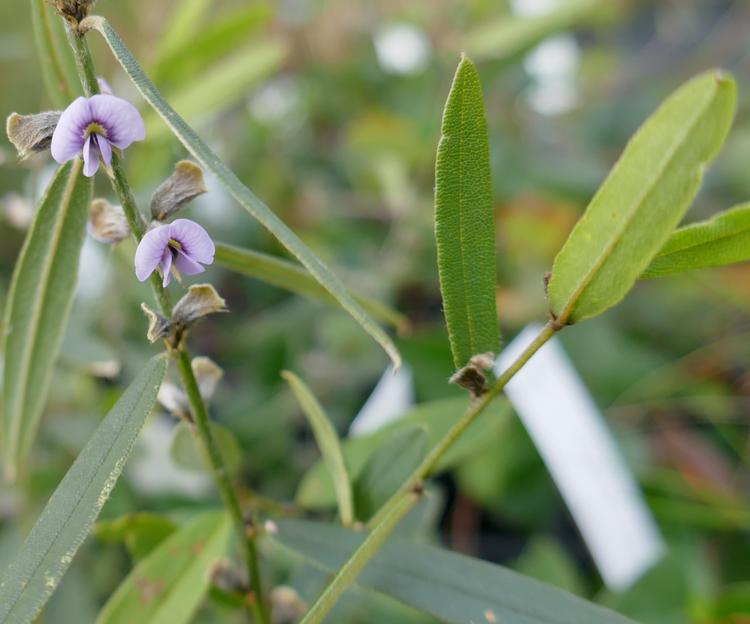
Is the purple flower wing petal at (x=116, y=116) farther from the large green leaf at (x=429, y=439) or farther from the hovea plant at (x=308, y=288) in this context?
the large green leaf at (x=429, y=439)

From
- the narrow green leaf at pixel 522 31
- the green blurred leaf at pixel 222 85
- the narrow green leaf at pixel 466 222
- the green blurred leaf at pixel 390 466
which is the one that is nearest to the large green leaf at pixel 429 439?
the green blurred leaf at pixel 390 466

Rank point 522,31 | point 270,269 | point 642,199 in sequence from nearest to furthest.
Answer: point 642,199 → point 270,269 → point 522,31

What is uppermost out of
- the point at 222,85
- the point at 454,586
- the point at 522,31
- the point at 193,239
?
the point at 522,31

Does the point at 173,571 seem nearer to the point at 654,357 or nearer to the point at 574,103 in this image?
the point at 654,357

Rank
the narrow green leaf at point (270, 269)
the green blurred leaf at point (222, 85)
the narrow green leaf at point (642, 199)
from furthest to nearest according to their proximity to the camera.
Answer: the green blurred leaf at point (222, 85), the narrow green leaf at point (270, 269), the narrow green leaf at point (642, 199)

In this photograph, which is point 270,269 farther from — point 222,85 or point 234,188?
point 222,85

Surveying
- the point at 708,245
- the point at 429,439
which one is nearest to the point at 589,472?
the point at 429,439
